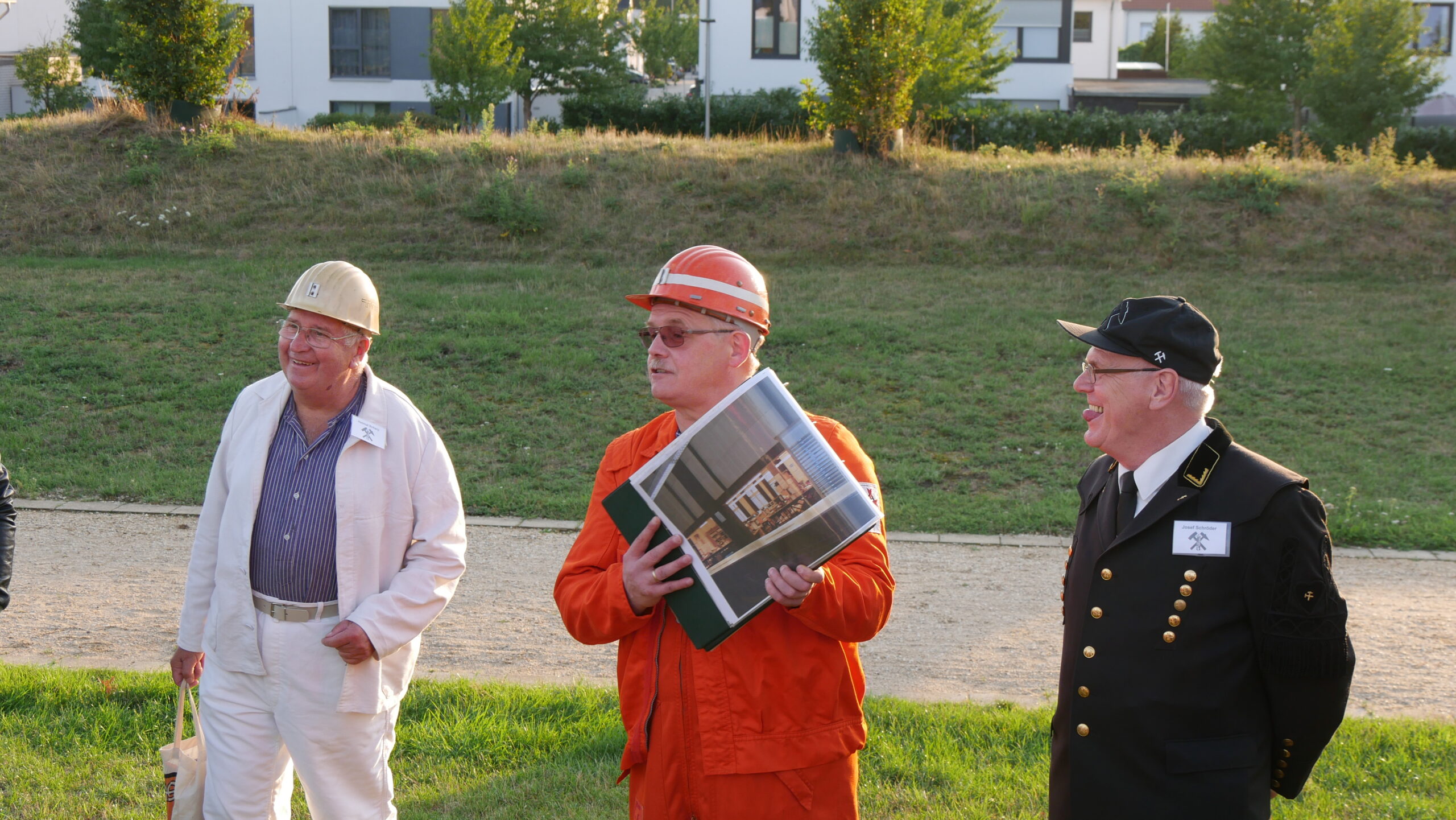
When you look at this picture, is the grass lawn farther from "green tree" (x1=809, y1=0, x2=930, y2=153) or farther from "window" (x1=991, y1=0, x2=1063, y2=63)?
"window" (x1=991, y1=0, x2=1063, y2=63)

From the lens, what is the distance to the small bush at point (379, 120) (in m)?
30.4

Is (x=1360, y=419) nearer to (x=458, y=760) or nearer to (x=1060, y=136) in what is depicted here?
(x=458, y=760)

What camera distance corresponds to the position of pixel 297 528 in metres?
3.59

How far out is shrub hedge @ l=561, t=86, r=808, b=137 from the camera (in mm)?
32062

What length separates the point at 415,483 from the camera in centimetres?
373

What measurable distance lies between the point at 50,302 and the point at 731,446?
45.7 ft

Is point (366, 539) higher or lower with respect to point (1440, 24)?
lower

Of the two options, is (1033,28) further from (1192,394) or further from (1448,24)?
(1192,394)

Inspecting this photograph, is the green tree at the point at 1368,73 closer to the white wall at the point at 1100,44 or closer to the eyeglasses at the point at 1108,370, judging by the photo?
the white wall at the point at 1100,44

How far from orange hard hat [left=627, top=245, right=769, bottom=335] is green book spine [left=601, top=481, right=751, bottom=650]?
0.53 meters

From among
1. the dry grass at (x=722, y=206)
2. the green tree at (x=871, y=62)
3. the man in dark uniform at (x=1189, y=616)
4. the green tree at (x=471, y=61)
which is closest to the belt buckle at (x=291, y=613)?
the man in dark uniform at (x=1189, y=616)

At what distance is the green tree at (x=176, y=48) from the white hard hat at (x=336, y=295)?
1703cm

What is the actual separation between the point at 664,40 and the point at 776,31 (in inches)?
297

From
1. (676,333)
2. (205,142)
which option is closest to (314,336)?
(676,333)
